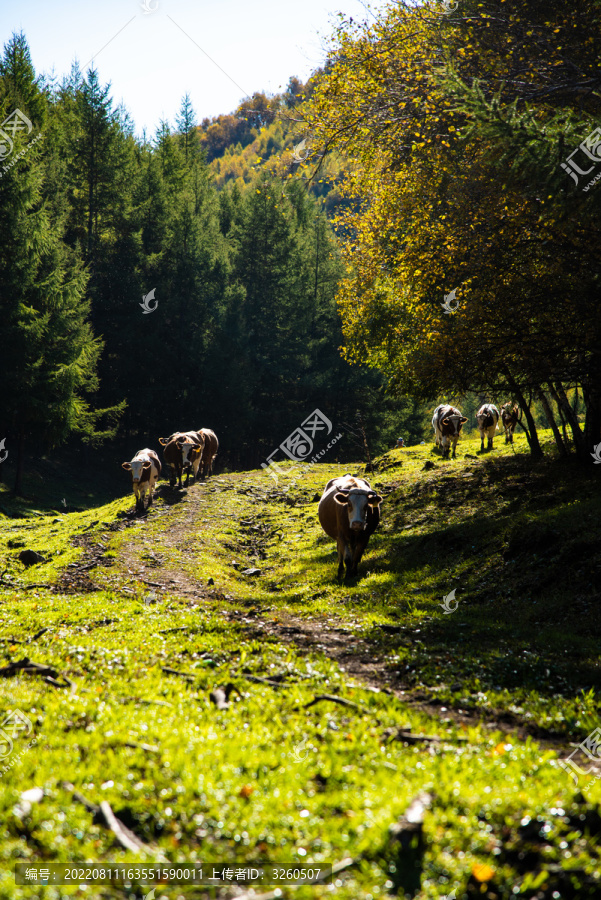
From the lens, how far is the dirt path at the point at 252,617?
21.7ft

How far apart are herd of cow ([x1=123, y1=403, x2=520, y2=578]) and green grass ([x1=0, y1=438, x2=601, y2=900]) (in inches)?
39.6

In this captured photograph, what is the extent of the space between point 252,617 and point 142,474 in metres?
12.6

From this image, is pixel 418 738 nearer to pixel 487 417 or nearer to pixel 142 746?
pixel 142 746

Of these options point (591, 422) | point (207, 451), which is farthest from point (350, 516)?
point (207, 451)

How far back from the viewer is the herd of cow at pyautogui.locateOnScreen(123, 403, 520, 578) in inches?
549

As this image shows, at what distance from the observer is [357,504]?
13680 mm

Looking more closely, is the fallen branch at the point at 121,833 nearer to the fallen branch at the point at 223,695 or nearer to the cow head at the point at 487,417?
the fallen branch at the point at 223,695

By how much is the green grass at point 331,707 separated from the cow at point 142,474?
5926mm

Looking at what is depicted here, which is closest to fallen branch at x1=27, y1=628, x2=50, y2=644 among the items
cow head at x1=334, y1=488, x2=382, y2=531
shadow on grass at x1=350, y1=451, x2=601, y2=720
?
shadow on grass at x1=350, y1=451, x2=601, y2=720

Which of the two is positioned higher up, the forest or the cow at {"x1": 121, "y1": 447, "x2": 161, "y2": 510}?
the forest

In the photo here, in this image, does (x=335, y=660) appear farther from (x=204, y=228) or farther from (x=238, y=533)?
(x=204, y=228)

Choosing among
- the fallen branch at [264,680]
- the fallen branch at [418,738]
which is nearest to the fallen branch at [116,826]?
the fallen branch at [418,738]

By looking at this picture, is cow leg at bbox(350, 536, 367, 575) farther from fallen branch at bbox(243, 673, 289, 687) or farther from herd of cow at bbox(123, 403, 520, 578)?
fallen branch at bbox(243, 673, 289, 687)

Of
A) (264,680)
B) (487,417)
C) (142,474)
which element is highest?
(487,417)
